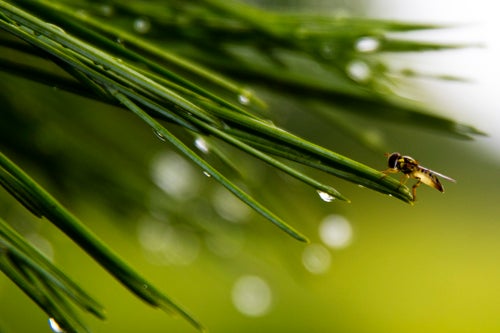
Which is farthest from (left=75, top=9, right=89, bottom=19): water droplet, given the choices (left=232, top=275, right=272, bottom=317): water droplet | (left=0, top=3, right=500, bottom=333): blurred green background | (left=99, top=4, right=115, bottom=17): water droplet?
(left=232, top=275, right=272, bottom=317): water droplet

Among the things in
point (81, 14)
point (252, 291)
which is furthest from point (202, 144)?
point (252, 291)

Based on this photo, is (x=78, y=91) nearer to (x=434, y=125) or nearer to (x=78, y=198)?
(x=434, y=125)

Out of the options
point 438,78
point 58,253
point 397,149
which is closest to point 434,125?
point 438,78

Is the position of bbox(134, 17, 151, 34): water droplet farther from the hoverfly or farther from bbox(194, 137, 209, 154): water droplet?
the hoverfly

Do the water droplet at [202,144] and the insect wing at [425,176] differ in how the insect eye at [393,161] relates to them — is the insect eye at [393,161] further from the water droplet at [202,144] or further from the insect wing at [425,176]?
the water droplet at [202,144]

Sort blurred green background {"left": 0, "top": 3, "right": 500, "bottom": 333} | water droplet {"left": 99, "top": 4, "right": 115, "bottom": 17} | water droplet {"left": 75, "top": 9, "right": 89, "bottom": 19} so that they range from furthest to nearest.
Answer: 1. blurred green background {"left": 0, "top": 3, "right": 500, "bottom": 333}
2. water droplet {"left": 99, "top": 4, "right": 115, "bottom": 17}
3. water droplet {"left": 75, "top": 9, "right": 89, "bottom": 19}

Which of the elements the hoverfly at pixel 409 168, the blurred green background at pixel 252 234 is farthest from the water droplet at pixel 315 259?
the hoverfly at pixel 409 168

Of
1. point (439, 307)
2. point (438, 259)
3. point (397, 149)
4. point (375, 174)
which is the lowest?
point (375, 174)
